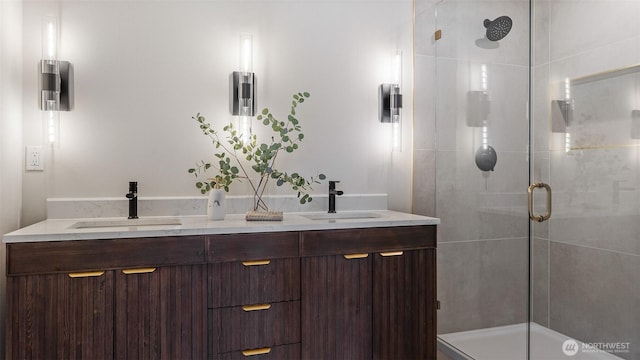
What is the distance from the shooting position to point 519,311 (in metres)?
2.15

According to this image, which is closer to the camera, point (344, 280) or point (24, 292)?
point (24, 292)

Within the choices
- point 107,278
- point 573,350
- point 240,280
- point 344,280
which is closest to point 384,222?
point 344,280

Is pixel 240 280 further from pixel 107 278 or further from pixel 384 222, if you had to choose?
pixel 384 222

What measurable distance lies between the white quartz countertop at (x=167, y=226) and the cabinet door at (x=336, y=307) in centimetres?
17

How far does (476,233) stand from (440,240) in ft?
0.98

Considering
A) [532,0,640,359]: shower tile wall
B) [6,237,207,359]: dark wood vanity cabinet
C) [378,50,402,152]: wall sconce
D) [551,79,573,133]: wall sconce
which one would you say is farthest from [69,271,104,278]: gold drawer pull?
[551,79,573,133]: wall sconce

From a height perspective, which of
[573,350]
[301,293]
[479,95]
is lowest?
[573,350]

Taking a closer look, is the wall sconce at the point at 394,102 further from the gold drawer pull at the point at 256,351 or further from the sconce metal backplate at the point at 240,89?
the gold drawer pull at the point at 256,351

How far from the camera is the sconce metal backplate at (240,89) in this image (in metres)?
2.29

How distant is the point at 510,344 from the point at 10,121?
108 inches

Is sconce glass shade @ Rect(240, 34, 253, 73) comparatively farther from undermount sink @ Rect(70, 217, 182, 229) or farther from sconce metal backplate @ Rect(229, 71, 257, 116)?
undermount sink @ Rect(70, 217, 182, 229)

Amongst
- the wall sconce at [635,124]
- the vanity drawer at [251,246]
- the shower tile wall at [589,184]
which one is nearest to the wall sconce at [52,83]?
the vanity drawer at [251,246]

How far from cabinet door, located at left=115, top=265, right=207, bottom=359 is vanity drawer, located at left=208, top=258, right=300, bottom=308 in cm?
6

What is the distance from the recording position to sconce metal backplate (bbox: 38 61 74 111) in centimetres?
200
